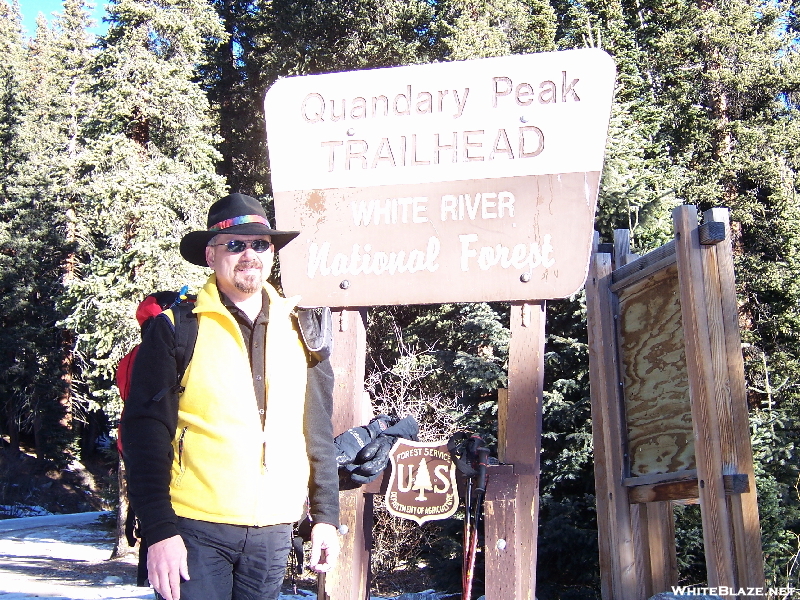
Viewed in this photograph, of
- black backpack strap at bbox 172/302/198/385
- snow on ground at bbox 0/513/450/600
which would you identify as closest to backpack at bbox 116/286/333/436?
black backpack strap at bbox 172/302/198/385

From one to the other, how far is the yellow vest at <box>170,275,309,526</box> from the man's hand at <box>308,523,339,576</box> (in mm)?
110

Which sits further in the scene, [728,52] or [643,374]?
[728,52]

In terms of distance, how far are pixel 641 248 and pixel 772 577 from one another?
4.23 m

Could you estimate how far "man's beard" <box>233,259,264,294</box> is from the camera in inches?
99.7

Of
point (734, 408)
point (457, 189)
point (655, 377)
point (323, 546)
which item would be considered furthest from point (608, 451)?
point (323, 546)

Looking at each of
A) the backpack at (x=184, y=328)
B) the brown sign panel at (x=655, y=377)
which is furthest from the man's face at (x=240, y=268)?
the brown sign panel at (x=655, y=377)

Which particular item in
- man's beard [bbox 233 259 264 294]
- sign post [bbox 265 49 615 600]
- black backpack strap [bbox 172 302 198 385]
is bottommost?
black backpack strap [bbox 172 302 198 385]

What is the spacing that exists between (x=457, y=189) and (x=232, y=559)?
2503 millimetres

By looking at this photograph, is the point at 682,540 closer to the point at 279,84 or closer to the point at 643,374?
the point at 643,374

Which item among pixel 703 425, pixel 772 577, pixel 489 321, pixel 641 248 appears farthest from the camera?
pixel 489 321

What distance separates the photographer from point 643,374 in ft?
15.0

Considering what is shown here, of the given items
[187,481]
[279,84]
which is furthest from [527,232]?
[187,481]

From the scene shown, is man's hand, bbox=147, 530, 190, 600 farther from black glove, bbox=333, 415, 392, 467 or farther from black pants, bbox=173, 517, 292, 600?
black glove, bbox=333, 415, 392, 467

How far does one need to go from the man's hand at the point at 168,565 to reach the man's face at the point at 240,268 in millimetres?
792
